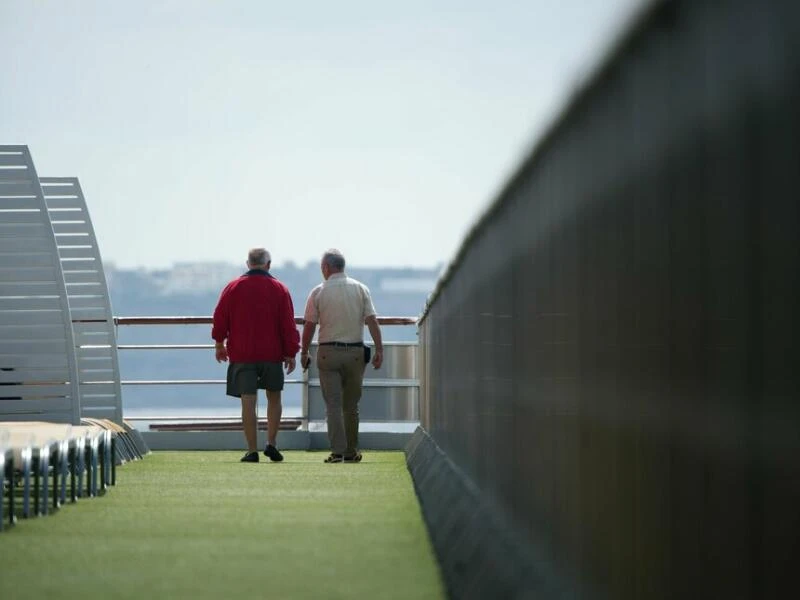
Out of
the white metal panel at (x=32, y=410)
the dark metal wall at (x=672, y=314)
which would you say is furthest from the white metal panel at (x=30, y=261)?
the dark metal wall at (x=672, y=314)

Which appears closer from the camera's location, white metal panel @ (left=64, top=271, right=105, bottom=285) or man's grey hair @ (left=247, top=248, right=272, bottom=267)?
man's grey hair @ (left=247, top=248, right=272, bottom=267)

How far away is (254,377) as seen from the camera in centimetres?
1745

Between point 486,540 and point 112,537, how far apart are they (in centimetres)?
302

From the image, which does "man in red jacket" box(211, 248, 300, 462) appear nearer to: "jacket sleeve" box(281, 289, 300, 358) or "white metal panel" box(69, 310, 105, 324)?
"jacket sleeve" box(281, 289, 300, 358)

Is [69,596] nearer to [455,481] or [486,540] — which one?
[486,540]

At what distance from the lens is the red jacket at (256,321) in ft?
57.0

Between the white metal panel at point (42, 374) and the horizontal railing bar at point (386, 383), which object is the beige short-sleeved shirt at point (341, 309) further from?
the horizontal railing bar at point (386, 383)

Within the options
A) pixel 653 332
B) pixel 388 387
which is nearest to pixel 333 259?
pixel 388 387

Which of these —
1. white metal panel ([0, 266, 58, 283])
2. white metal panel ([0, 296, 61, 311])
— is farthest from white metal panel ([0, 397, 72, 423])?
white metal panel ([0, 266, 58, 283])

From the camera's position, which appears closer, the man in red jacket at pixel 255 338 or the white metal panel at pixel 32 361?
the man in red jacket at pixel 255 338

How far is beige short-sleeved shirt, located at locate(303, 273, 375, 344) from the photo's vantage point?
55.8ft

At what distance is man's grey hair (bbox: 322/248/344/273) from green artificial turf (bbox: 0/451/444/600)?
12.2ft

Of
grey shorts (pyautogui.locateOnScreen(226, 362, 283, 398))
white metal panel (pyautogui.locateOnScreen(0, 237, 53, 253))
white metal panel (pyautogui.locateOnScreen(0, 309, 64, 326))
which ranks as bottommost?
grey shorts (pyautogui.locateOnScreen(226, 362, 283, 398))

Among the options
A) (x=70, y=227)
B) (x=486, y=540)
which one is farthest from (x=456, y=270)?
(x=70, y=227)
